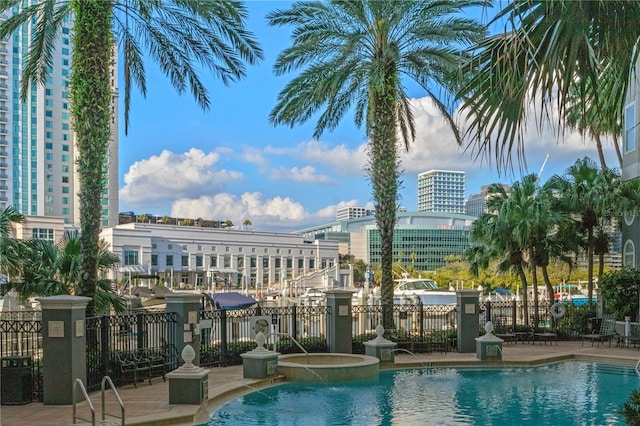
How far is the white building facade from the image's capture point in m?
105

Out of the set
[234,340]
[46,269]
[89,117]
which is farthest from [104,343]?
[46,269]

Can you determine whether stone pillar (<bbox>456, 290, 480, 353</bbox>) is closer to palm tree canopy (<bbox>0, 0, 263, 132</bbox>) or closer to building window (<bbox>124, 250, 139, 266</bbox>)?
palm tree canopy (<bbox>0, 0, 263, 132</bbox>)

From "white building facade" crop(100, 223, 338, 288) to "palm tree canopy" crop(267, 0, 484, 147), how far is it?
76847 millimetres

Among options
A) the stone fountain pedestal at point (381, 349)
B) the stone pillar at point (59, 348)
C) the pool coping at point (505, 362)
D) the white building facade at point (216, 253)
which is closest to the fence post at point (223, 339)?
the pool coping at point (505, 362)

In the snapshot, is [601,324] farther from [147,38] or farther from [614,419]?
[147,38]

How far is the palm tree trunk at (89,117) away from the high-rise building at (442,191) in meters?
106

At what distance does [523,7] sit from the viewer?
508 centimetres

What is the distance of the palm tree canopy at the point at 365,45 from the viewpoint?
19.5 m

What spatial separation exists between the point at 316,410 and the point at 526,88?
897 cm

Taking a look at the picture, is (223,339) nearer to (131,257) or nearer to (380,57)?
(380,57)

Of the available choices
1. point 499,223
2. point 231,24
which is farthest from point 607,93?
point 499,223

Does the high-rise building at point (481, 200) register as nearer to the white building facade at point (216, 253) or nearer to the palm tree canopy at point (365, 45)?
the palm tree canopy at point (365, 45)

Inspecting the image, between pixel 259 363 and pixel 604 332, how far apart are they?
581 inches

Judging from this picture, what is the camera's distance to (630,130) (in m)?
25.2
